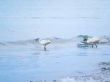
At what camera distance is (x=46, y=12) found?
1.59 meters

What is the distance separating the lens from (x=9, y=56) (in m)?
1.56

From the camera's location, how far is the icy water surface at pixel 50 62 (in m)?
1.55

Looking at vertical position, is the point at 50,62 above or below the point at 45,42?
below

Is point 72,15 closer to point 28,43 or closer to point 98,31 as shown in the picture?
point 98,31

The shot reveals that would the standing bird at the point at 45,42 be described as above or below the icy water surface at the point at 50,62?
above

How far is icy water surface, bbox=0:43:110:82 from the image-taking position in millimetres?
1553

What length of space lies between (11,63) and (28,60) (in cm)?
10

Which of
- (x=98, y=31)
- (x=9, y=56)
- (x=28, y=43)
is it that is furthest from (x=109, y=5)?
(x=9, y=56)

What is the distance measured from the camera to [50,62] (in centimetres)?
158

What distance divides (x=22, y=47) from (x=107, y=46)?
51 centimetres

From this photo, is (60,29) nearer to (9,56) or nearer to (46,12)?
(46,12)

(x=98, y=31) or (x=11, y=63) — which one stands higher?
(x=98, y=31)

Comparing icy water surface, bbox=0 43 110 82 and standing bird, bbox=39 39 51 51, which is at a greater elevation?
standing bird, bbox=39 39 51 51

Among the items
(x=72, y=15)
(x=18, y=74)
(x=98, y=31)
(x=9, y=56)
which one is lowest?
(x=18, y=74)
